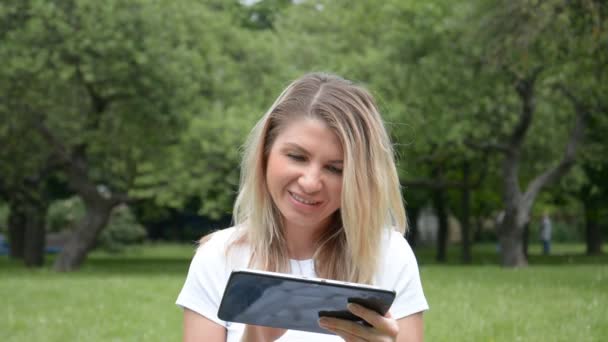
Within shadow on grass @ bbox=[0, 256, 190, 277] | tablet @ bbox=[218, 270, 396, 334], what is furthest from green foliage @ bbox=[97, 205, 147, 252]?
tablet @ bbox=[218, 270, 396, 334]

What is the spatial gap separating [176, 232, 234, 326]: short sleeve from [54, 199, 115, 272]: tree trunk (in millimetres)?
22353

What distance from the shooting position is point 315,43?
25734 millimetres

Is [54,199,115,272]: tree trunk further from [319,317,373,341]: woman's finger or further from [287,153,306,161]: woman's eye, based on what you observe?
[319,317,373,341]: woman's finger

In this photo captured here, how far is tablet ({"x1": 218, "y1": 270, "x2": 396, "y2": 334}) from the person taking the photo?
→ 2.57 m

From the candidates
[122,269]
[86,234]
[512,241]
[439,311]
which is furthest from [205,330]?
[122,269]

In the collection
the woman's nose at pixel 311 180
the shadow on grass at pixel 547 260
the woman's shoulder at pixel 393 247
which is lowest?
the shadow on grass at pixel 547 260

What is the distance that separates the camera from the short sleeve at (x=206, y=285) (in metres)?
3.17

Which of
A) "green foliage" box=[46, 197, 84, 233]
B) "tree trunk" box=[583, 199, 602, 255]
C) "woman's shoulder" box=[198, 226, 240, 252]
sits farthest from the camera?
"green foliage" box=[46, 197, 84, 233]

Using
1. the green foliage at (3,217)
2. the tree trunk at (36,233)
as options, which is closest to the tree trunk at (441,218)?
the tree trunk at (36,233)

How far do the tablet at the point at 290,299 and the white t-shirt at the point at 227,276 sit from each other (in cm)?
37

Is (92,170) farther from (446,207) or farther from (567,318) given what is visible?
(567,318)

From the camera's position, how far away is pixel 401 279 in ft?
10.4

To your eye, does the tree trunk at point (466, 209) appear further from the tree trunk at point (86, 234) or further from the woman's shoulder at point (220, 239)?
the woman's shoulder at point (220, 239)

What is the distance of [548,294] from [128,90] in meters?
14.1
